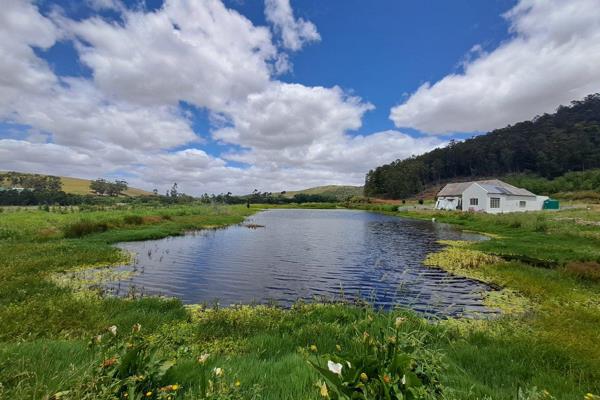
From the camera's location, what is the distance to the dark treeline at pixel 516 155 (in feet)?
383

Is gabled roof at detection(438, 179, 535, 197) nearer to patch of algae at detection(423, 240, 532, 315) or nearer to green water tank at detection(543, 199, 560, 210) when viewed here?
green water tank at detection(543, 199, 560, 210)

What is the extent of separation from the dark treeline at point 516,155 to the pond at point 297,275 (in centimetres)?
11384

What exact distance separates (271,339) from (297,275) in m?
10.2

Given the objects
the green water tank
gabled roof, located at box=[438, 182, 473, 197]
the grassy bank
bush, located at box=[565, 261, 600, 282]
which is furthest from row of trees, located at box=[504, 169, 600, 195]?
the grassy bank

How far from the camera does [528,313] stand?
9875mm

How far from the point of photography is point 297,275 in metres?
16.9

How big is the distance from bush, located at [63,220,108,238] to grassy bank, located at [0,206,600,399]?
775cm

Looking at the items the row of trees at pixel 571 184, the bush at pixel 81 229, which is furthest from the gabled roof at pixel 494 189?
the bush at pixel 81 229

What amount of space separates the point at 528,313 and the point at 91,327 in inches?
529

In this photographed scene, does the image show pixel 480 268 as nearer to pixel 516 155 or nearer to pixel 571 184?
pixel 571 184

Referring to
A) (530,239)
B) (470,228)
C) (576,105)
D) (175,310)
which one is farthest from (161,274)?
(576,105)

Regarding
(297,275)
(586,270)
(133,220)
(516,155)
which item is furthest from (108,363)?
(516,155)

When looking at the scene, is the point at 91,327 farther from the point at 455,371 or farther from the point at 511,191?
the point at 511,191

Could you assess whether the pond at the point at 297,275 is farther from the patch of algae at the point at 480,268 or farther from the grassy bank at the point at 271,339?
the grassy bank at the point at 271,339
